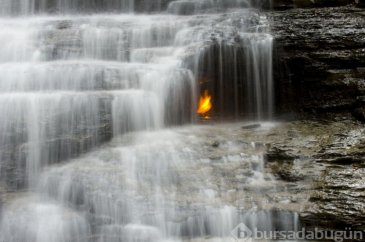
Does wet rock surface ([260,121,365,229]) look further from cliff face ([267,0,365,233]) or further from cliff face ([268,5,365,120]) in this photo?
cliff face ([268,5,365,120])

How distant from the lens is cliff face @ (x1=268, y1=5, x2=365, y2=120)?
913 cm

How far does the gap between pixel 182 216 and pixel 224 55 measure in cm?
419

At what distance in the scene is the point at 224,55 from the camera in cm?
944

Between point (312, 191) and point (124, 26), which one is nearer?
point (312, 191)

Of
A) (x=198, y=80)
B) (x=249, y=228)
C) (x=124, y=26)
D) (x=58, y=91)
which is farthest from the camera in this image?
(x=124, y=26)

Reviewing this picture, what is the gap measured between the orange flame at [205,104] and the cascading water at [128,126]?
181mm

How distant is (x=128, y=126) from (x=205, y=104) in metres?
2.04

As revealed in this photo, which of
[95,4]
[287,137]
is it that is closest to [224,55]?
[287,137]

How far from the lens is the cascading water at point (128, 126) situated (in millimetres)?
6547

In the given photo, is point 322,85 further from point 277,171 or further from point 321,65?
point 277,171

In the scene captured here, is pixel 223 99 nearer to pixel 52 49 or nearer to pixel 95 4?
pixel 52 49

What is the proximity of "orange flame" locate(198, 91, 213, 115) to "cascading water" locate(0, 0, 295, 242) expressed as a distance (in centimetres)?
18

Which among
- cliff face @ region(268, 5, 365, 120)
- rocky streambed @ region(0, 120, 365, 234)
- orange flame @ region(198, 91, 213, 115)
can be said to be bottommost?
rocky streambed @ region(0, 120, 365, 234)

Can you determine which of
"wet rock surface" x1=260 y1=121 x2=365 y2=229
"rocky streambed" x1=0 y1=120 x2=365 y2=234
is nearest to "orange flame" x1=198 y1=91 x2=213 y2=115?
"rocky streambed" x1=0 y1=120 x2=365 y2=234
